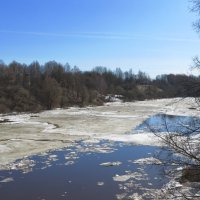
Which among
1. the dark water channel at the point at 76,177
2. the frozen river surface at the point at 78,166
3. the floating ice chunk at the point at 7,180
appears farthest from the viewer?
the floating ice chunk at the point at 7,180

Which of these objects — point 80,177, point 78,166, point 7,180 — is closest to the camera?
point 7,180

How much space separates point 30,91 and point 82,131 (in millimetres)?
A: 42610

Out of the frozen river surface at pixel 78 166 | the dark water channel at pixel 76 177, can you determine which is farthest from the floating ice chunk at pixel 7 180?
the dark water channel at pixel 76 177

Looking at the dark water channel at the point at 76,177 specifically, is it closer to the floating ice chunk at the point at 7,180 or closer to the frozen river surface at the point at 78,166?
the frozen river surface at the point at 78,166

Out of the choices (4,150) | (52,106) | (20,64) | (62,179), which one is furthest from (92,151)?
(20,64)

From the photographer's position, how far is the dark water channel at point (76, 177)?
13930mm

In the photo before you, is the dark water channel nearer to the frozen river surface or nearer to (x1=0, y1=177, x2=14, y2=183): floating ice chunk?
the frozen river surface

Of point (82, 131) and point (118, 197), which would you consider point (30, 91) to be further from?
point (118, 197)

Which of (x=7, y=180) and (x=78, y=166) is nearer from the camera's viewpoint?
(x=7, y=180)

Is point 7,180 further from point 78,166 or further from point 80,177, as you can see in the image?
point 78,166

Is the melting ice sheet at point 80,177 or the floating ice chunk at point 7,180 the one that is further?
the floating ice chunk at point 7,180

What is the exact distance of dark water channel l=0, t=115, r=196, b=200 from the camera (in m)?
13.9

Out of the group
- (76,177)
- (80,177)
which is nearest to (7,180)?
(76,177)

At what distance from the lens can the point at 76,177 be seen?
16375 millimetres
